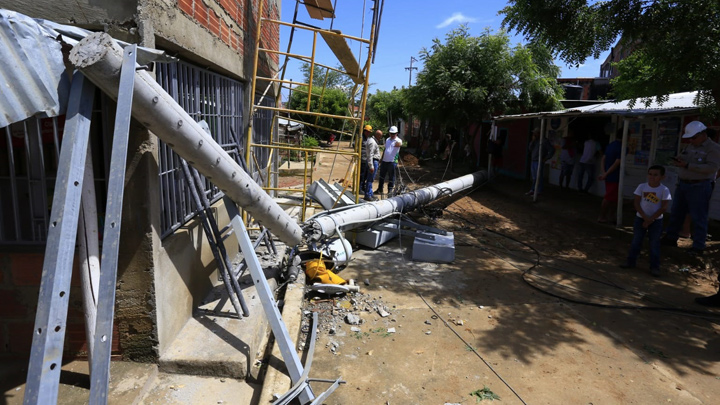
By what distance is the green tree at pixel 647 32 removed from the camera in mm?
5691

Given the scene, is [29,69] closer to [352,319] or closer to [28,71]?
[28,71]

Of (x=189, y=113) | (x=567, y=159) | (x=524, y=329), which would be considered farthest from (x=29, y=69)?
(x=567, y=159)

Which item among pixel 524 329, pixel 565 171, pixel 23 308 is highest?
pixel 565 171

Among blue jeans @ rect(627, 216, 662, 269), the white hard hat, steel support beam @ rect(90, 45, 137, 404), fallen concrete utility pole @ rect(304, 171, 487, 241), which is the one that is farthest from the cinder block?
steel support beam @ rect(90, 45, 137, 404)

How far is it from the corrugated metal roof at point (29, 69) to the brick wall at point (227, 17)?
5.21 feet

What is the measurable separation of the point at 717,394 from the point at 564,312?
62.9 inches

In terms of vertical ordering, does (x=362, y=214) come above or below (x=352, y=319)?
above

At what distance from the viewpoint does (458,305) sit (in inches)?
205

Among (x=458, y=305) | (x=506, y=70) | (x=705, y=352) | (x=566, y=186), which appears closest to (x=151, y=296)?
(x=458, y=305)

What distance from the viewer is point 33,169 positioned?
2891mm

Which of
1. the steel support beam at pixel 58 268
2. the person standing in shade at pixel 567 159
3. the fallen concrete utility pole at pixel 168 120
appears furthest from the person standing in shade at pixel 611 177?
the steel support beam at pixel 58 268

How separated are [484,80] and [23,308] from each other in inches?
608

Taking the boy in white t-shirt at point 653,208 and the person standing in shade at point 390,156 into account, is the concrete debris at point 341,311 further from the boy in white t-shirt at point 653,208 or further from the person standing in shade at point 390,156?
the person standing in shade at point 390,156

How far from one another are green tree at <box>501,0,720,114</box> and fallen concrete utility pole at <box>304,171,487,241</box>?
3531mm
